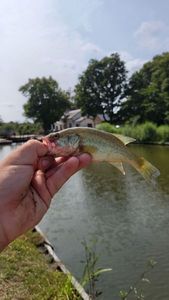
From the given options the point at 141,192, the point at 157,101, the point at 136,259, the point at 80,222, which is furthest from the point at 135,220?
the point at 157,101

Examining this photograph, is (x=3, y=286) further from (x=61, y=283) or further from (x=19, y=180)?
(x=19, y=180)

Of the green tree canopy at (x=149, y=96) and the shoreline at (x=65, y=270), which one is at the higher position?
the green tree canopy at (x=149, y=96)

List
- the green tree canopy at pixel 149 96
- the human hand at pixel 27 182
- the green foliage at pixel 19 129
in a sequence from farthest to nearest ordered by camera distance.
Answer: the green foliage at pixel 19 129
the green tree canopy at pixel 149 96
the human hand at pixel 27 182

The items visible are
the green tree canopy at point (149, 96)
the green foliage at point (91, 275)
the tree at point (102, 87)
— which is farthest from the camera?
the tree at point (102, 87)

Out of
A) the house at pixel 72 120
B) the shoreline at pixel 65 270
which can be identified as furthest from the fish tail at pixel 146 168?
the house at pixel 72 120

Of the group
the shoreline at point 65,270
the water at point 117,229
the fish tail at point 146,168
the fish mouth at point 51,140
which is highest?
the fish mouth at point 51,140

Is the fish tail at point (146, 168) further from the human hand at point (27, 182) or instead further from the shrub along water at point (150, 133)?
the shrub along water at point (150, 133)

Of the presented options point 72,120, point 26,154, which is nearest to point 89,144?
point 26,154
